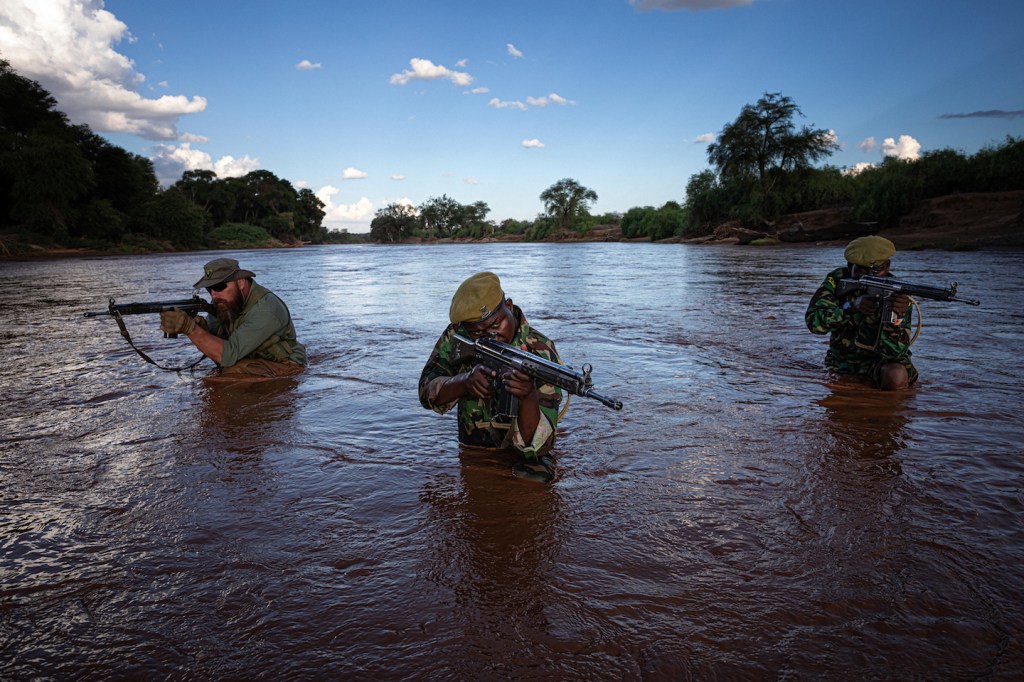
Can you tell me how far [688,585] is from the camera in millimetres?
2447

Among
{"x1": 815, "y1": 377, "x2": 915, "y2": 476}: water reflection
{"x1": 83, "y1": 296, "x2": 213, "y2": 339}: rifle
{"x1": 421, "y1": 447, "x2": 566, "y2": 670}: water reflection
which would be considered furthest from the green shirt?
{"x1": 815, "y1": 377, "x2": 915, "y2": 476}: water reflection

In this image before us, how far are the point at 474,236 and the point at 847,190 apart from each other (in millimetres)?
109712

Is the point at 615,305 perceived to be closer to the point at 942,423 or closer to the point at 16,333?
the point at 942,423

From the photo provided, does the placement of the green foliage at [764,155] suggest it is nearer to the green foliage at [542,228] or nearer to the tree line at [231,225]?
the tree line at [231,225]

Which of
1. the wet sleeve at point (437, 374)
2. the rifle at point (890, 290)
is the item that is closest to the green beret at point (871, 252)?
the rifle at point (890, 290)

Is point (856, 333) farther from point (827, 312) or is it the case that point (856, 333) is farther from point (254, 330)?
point (254, 330)

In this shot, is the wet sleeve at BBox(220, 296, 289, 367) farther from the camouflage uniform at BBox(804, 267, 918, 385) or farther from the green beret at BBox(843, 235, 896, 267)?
the green beret at BBox(843, 235, 896, 267)

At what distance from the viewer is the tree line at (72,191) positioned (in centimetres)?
4344

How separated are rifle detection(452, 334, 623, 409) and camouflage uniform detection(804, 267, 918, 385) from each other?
353 cm

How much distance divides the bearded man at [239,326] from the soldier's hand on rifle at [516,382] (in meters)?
3.63

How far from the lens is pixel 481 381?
3141mm

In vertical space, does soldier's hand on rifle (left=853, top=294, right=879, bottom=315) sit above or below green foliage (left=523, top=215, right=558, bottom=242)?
below

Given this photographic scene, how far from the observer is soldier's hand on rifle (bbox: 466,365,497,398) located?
3.14 m

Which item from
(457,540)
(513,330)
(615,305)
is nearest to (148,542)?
(457,540)
